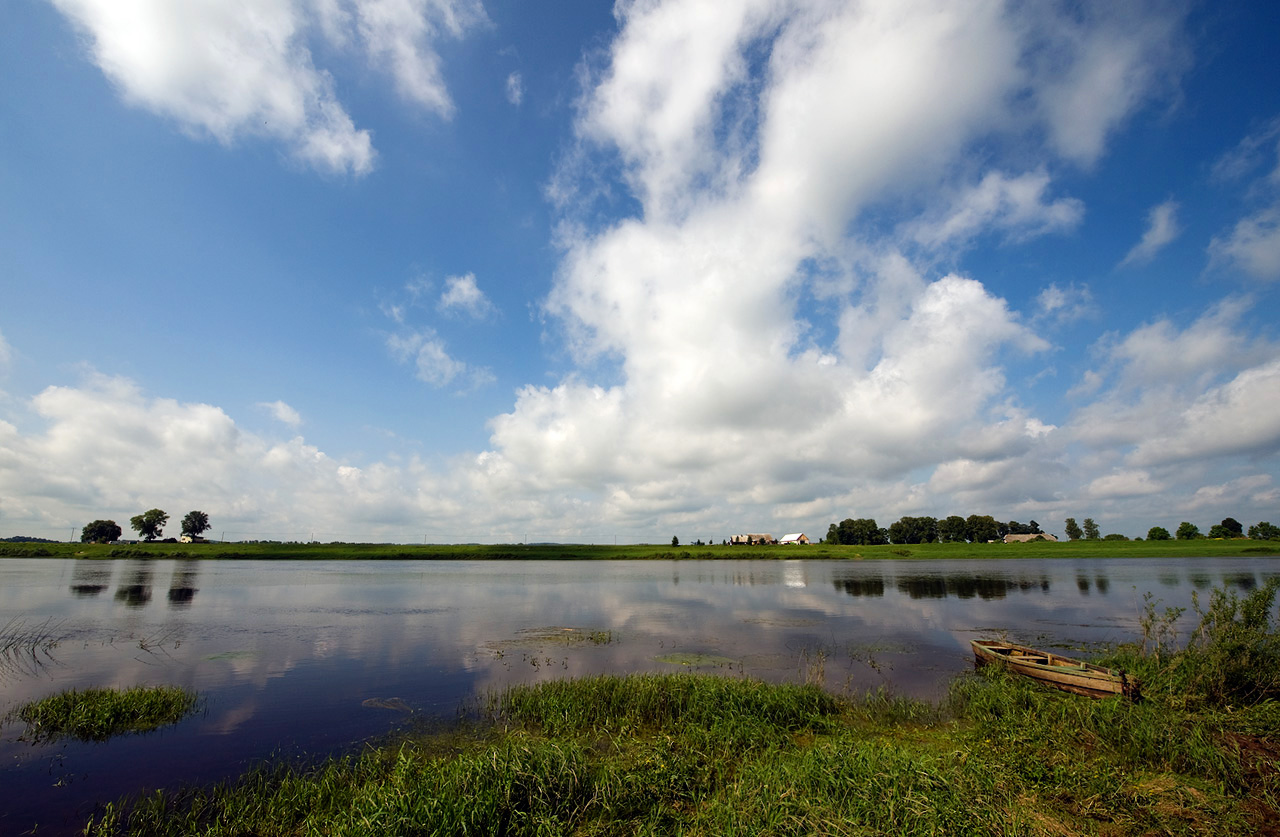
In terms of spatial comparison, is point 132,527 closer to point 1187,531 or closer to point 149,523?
point 149,523

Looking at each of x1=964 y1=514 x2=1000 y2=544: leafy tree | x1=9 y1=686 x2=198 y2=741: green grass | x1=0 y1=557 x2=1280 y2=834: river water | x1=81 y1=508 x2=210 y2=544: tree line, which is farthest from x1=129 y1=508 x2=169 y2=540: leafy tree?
x1=964 y1=514 x2=1000 y2=544: leafy tree

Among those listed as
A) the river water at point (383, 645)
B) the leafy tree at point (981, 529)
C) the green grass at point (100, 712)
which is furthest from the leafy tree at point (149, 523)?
the leafy tree at point (981, 529)

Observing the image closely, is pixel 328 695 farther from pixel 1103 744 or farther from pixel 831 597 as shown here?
pixel 831 597

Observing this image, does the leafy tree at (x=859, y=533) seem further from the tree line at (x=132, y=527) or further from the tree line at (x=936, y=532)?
the tree line at (x=132, y=527)

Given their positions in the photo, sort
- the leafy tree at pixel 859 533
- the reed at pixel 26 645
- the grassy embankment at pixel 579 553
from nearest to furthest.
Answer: the reed at pixel 26 645 < the grassy embankment at pixel 579 553 < the leafy tree at pixel 859 533

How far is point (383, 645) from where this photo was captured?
1198 inches

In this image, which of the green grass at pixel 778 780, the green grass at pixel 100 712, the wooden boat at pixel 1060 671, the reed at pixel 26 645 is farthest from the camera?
the reed at pixel 26 645

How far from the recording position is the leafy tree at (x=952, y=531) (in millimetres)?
195750

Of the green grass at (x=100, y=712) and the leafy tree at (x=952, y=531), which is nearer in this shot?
the green grass at (x=100, y=712)

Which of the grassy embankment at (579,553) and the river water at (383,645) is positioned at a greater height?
the grassy embankment at (579,553)

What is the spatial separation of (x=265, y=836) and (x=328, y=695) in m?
11.6

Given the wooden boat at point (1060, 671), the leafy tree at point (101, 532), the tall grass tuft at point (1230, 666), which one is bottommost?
the wooden boat at point (1060, 671)

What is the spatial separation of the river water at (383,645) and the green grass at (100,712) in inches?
23.9

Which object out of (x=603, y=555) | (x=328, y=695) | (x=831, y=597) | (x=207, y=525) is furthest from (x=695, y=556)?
Answer: (x=207, y=525)
